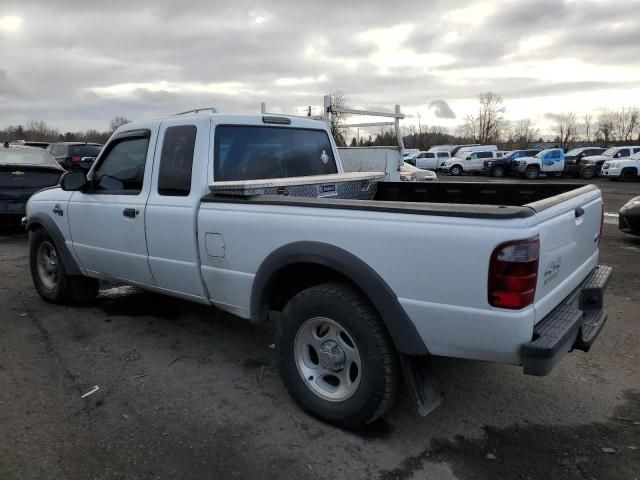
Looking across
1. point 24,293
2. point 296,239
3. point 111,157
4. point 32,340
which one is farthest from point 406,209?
point 24,293

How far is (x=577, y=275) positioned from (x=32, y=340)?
441cm

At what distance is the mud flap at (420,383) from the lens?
2771 millimetres

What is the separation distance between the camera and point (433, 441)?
9.80ft

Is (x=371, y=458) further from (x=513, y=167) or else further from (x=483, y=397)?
(x=513, y=167)

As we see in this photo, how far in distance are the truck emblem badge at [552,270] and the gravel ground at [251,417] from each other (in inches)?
39.8

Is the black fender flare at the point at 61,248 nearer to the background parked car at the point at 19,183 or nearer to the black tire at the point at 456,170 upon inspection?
the background parked car at the point at 19,183

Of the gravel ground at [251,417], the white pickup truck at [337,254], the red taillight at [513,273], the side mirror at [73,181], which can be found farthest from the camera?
the side mirror at [73,181]

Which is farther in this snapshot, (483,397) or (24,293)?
(24,293)

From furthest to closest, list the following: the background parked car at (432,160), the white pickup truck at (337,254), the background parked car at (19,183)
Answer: the background parked car at (432,160) < the background parked car at (19,183) < the white pickup truck at (337,254)

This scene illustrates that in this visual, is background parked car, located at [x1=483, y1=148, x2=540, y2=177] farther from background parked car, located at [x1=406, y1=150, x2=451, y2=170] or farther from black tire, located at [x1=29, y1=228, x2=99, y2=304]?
black tire, located at [x1=29, y1=228, x2=99, y2=304]

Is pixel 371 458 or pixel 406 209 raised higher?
pixel 406 209

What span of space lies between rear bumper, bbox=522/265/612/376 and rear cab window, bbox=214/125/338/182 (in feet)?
7.79

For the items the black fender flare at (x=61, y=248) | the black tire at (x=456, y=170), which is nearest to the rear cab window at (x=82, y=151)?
the black fender flare at (x=61, y=248)

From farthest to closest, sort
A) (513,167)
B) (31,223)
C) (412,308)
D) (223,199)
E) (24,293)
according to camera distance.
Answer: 1. (513,167)
2. (24,293)
3. (31,223)
4. (223,199)
5. (412,308)
